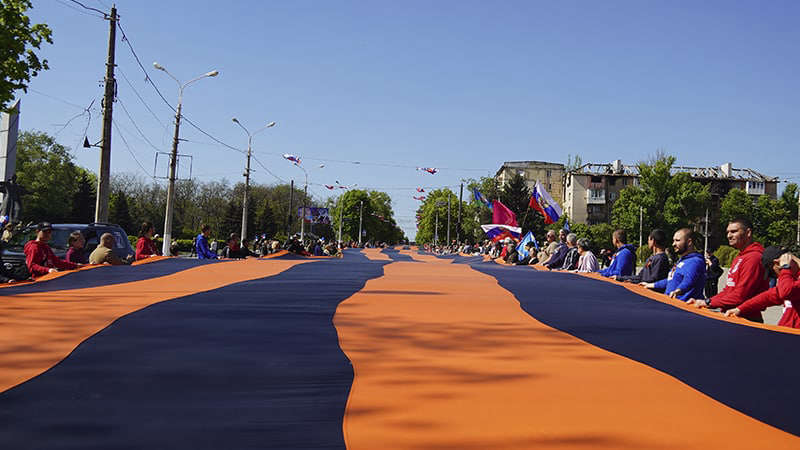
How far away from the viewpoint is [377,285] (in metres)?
6.20

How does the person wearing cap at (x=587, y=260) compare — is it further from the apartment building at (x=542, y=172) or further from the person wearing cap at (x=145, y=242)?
the apartment building at (x=542, y=172)

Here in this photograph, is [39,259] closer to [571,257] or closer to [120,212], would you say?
[571,257]

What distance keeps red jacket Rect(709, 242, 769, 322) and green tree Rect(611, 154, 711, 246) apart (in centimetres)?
7418

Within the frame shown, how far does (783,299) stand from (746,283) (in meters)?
0.30

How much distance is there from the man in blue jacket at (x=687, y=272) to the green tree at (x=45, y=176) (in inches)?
2670

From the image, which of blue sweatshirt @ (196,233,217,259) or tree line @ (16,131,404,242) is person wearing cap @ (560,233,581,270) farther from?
tree line @ (16,131,404,242)

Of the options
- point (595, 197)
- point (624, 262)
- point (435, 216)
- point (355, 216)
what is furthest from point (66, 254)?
point (435, 216)

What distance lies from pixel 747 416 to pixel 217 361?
217 centimetres

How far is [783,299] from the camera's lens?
4.94 metres

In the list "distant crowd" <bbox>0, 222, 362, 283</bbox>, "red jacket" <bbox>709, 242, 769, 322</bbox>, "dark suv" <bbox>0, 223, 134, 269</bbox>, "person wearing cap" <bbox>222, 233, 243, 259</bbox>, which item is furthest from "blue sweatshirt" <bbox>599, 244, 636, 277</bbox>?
"person wearing cap" <bbox>222, 233, 243, 259</bbox>

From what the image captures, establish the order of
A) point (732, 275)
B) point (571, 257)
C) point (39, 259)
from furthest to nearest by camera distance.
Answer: point (571, 257) → point (39, 259) → point (732, 275)

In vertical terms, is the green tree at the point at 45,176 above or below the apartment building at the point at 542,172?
below

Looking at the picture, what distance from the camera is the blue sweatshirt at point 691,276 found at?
6.07 metres

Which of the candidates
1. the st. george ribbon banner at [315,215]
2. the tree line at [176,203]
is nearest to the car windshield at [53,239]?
the tree line at [176,203]
